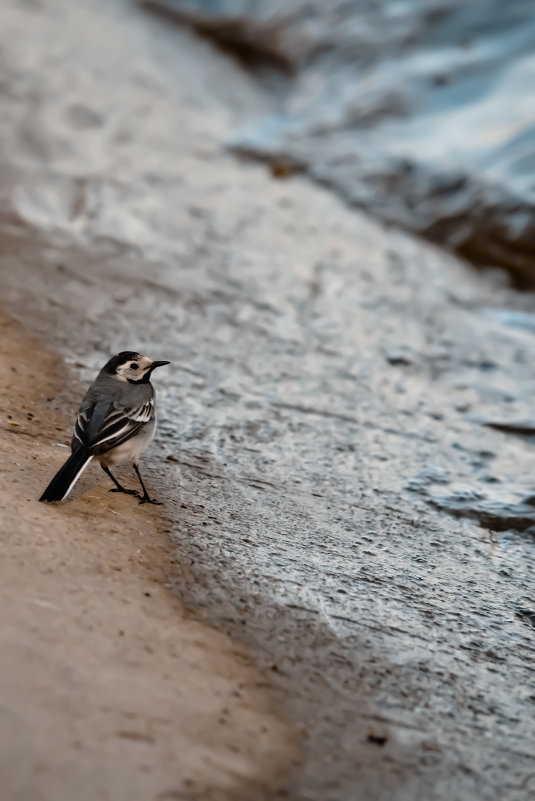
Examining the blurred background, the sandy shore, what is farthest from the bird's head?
the blurred background

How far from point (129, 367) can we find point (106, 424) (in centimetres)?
49

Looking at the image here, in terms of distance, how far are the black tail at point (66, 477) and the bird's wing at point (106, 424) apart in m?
0.06

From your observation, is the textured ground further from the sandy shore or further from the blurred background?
the blurred background

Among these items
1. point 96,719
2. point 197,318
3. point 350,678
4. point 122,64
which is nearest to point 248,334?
point 197,318

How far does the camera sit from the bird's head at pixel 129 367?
16.5 feet

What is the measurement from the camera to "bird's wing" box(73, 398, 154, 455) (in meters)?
4.58

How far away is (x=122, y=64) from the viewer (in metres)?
13.7

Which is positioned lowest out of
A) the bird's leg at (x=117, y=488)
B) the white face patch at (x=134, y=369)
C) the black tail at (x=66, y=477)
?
the bird's leg at (x=117, y=488)

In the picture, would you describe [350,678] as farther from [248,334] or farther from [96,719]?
[248,334]

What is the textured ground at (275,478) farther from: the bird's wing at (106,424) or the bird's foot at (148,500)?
the bird's wing at (106,424)

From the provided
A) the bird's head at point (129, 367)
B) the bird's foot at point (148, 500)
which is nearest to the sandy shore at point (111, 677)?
the bird's foot at point (148, 500)

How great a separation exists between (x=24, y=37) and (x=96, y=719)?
12292mm

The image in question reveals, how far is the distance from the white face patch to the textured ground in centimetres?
46

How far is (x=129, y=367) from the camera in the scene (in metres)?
5.06
